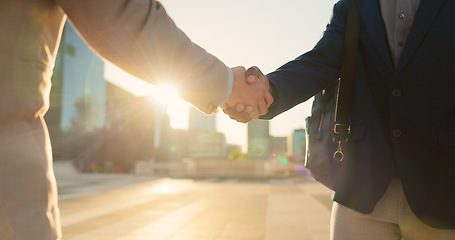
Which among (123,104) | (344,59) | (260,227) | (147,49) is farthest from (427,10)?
(123,104)

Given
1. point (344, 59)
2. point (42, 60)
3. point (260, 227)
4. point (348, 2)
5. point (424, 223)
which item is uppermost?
point (348, 2)

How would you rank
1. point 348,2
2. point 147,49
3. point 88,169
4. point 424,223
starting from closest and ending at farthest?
point 147,49, point 424,223, point 348,2, point 88,169

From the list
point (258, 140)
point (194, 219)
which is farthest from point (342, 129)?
point (258, 140)

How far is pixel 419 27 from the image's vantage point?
58.8 inches

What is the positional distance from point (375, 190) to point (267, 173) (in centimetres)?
2160

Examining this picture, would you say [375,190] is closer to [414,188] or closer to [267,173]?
[414,188]

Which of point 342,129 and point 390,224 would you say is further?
point 342,129

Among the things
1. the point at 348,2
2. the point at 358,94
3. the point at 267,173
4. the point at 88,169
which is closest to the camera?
the point at 358,94

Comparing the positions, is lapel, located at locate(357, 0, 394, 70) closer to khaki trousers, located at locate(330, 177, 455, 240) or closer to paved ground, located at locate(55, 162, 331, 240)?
khaki trousers, located at locate(330, 177, 455, 240)

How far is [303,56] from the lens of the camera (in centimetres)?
190

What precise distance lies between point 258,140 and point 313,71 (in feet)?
331

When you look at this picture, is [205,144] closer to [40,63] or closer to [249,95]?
[249,95]

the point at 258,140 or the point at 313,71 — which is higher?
the point at 258,140

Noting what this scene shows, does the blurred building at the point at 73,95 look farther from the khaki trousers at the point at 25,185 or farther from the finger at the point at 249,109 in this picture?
the khaki trousers at the point at 25,185
